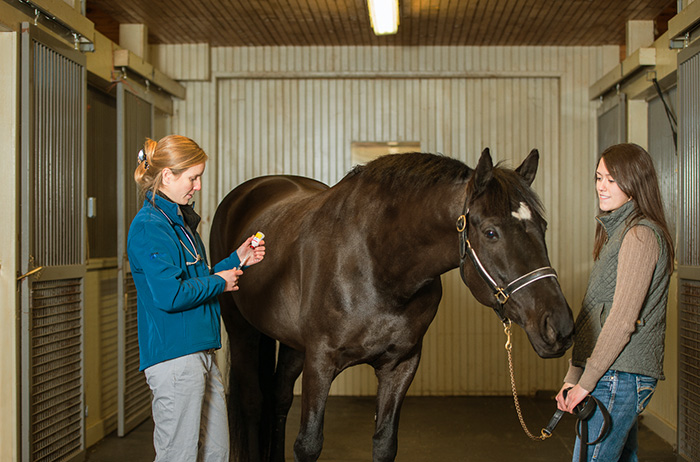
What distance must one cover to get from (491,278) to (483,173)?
29 centimetres

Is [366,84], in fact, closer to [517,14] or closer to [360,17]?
[360,17]

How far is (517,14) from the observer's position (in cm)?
396

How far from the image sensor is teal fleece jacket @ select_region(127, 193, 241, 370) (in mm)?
1619

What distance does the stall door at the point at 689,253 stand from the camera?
9.12ft

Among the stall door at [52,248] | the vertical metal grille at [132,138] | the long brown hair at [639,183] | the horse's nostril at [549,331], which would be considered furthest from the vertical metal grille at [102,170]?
the long brown hair at [639,183]

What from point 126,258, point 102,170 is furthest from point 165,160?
point 102,170

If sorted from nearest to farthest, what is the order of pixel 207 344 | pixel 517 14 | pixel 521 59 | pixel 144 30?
pixel 207 344 < pixel 517 14 < pixel 144 30 < pixel 521 59

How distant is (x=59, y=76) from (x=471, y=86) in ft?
9.85

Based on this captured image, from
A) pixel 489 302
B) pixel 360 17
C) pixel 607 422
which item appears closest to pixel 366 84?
pixel 360 17

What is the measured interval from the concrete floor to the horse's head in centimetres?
186

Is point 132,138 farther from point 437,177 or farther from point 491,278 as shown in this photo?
point 491,278

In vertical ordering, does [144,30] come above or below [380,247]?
above

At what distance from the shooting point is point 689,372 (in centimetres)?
285

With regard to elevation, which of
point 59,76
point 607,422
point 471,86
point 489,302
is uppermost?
point 471,86
